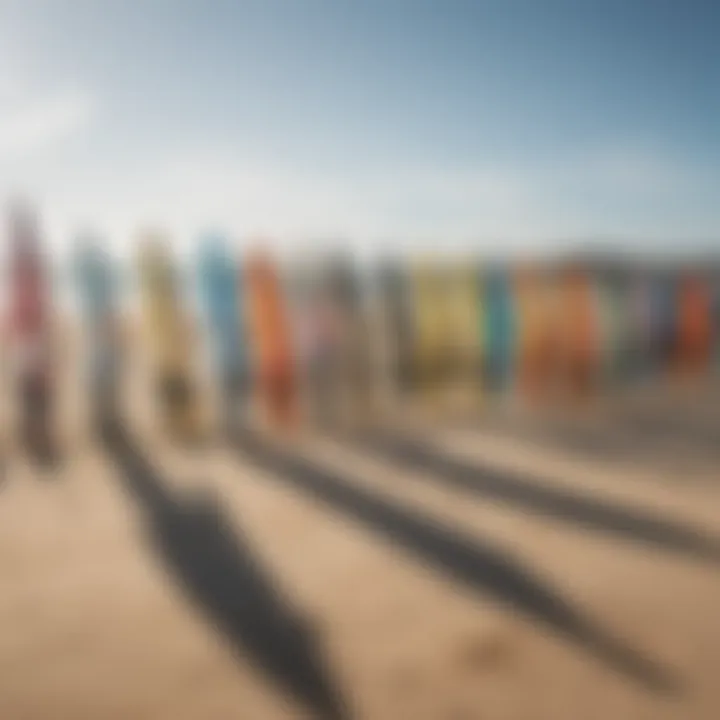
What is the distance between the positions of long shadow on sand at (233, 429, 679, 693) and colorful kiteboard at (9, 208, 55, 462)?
180cm

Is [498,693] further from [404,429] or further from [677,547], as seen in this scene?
[404,429]

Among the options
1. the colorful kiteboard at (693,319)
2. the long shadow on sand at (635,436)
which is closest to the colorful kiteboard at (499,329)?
the long shadow on sand at (635,436)

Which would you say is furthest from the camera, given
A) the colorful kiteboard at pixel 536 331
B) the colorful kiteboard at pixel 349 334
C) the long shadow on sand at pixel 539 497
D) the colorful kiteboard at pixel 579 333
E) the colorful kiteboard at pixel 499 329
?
the colorful kiteboard at pixel 579 333

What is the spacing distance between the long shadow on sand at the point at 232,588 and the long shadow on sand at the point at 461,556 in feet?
2.73

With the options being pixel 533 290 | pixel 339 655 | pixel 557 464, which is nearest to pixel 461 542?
pixel 339 655

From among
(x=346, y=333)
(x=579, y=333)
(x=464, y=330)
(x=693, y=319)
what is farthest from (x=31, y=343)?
(x=693, y=319)

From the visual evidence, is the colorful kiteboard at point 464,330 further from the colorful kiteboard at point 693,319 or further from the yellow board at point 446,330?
the colorful kiteboard at point 693,319

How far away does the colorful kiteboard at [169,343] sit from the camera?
6285 mm

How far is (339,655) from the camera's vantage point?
3.05 metres

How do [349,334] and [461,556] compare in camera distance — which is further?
[349,334]

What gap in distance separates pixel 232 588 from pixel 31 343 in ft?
10.9

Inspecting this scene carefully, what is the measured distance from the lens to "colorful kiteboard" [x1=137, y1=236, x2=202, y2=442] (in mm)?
6285

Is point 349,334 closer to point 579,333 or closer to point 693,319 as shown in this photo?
point 579,333

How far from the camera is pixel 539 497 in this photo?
493 cm
